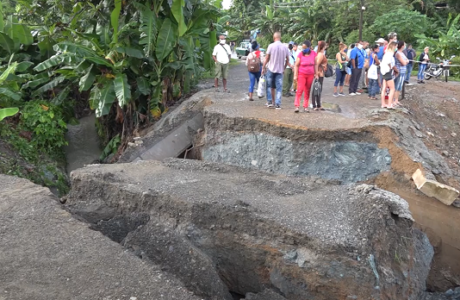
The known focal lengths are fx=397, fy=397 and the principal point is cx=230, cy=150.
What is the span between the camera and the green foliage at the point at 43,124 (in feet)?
32.3

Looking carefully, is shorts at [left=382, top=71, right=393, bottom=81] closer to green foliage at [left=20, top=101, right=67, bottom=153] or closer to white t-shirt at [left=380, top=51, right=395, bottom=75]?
white t-shirt at [left=380, top=51, right=395, bottom=75]

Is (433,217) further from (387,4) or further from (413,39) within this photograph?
(387,4)

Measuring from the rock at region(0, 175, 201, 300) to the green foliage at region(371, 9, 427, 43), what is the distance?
808 inches

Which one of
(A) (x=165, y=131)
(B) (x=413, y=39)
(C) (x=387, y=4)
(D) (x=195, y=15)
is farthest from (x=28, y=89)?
(C) (x=387, y=4)

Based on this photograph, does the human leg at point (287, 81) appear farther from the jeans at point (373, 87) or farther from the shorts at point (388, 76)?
the shorts at point (388, 76)

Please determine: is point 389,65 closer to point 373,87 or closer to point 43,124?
point 373,87

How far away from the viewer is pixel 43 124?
993 centimetres

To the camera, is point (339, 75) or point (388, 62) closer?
point (388, 62)

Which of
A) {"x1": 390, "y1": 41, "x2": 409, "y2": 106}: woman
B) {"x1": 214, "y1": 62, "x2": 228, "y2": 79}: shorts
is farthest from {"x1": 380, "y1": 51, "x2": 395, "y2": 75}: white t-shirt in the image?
{"x1": 214, "y1": 62, "x2": 228, "y2": 79}: shorts

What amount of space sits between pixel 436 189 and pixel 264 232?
12.0 ft

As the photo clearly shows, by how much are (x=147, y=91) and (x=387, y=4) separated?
61.6 feet

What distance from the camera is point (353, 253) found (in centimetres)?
429

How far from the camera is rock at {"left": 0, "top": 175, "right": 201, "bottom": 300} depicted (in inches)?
133

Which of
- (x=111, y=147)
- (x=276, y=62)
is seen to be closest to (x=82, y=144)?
(x=111, y=147)
